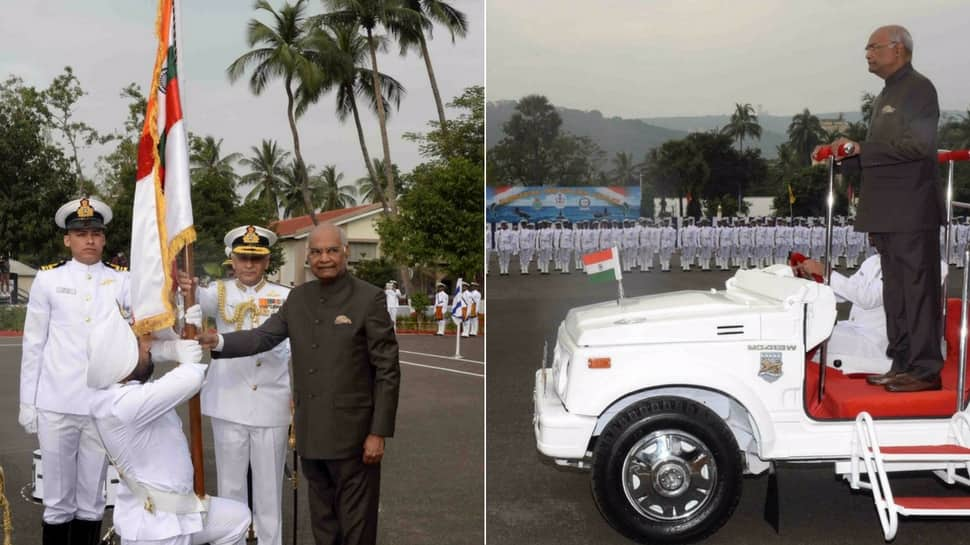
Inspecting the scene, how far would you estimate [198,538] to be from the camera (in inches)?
142

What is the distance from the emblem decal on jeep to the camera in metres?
4.83

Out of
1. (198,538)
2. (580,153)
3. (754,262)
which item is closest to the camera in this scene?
(198,538)

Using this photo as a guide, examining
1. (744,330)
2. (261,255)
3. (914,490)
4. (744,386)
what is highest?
(261,255)

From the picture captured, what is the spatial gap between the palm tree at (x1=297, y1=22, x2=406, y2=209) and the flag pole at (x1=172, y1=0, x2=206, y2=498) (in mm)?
26506

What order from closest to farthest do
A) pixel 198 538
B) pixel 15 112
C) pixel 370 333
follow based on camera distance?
pixel 198 538 → pixel 370 333 → pixel 15 112

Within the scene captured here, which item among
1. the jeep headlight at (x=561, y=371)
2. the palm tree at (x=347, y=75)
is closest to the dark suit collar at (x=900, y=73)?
the jeep headlight at (x=561, y=371)

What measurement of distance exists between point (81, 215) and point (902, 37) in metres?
4.78

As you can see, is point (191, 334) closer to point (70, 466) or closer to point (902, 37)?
point (70, 466)

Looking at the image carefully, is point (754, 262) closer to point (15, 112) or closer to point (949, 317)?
point (15, 112)

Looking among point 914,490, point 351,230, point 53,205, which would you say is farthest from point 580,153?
point 914,490

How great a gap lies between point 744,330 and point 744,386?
305mm

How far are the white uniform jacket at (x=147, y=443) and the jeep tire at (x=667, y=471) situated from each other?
225cm

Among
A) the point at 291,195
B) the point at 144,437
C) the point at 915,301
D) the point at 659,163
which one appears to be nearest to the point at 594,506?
the point at 915,301

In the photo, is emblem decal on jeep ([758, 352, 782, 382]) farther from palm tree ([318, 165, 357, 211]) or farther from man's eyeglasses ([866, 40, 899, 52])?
palm tree ([318, 165, 357, 211])
